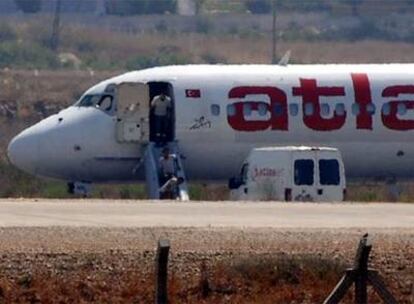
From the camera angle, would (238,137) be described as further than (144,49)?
No

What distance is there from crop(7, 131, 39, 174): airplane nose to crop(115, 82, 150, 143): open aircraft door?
1.66 meters

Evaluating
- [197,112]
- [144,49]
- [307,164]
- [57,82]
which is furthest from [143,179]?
[144,49]

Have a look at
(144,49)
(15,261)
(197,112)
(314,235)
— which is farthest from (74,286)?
(144,49)

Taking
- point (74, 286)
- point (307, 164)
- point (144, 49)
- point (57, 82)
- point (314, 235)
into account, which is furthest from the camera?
point (144, 49)

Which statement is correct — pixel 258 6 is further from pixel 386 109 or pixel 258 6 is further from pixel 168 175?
pixel 168 175

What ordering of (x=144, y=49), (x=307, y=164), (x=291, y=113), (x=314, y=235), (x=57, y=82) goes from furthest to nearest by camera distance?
1. (x=144, y=49)
2. (x=57, y=82)
3. (x=291, y=113)
4. (x=307, y=164)
5. (x=314, y=235)

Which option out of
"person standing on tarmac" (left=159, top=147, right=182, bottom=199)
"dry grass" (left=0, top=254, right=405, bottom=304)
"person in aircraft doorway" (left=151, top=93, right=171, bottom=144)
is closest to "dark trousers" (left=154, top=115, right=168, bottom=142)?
"person in aircraft doorway" (left=151, top=93, right=171, bottom=144)

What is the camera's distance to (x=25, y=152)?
44.9 m

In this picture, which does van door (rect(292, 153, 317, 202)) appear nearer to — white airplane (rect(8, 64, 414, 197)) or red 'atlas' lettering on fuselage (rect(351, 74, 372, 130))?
white airplane (rect(8, 64, 414, 197))

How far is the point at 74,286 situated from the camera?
997 inches

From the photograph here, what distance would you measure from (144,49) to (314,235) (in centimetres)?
7403

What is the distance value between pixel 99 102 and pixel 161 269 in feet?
78.1

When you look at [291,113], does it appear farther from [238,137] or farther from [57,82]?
[57,82]

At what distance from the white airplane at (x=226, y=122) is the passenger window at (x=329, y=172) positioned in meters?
2.93
